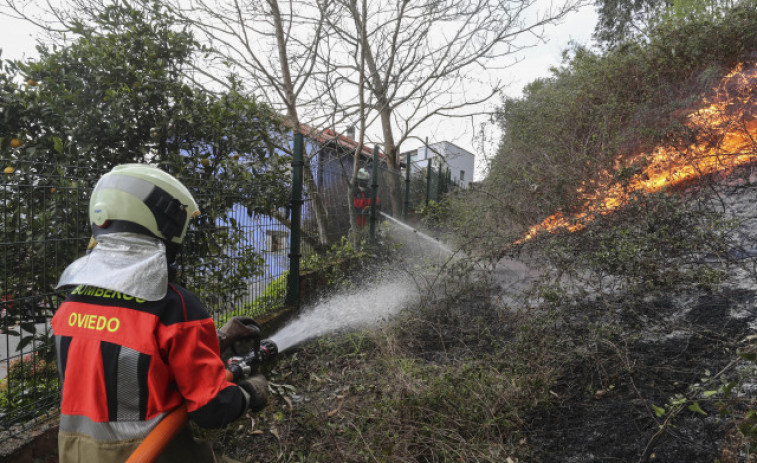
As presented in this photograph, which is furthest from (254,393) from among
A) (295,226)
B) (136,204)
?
(295,226)

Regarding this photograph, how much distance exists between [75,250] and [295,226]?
251 cm

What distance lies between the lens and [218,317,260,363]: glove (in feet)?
6.41

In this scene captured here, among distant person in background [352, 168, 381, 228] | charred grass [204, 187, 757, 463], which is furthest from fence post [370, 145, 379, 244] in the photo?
charred grass [204, 187, 757, 463]

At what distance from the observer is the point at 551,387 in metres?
3.04

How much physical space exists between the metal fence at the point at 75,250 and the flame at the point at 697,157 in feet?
10.1

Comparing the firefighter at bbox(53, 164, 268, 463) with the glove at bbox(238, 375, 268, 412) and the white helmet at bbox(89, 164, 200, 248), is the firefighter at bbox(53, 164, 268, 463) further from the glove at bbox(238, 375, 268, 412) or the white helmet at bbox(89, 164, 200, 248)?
the glove at bbox(238, 375, 268, 412)

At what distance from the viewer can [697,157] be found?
5.34 m

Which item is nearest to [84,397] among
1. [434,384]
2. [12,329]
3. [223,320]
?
[12,329]

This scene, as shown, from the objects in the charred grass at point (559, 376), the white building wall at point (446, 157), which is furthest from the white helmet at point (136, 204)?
the white building wall at point (446, 157)

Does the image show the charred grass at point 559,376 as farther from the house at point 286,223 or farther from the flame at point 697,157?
the house at point 286,223

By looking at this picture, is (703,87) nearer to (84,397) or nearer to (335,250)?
(335,250)

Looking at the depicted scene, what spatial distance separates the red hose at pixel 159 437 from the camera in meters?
1.34

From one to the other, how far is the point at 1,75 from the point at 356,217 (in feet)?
16.4

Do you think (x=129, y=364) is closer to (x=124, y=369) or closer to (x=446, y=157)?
(x=124, y=369)
